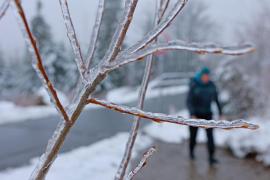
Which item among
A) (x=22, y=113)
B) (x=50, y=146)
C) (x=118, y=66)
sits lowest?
(x=22, y=113)

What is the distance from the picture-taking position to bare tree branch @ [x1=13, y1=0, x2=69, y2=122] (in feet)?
2.29

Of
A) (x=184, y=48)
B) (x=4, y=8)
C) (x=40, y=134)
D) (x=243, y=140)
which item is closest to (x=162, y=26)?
(x=184, y=48)

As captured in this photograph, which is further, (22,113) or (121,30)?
(22,113)

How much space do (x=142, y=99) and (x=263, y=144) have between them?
5.94m

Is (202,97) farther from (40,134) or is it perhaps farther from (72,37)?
(72,37)

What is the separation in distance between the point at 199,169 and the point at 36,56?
5.80m

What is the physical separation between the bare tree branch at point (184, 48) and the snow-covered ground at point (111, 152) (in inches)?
174

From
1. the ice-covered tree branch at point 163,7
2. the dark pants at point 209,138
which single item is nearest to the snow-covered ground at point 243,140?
the dark pants at point 209,138

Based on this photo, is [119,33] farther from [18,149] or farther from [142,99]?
[18,149]

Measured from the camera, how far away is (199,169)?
6.27 meters

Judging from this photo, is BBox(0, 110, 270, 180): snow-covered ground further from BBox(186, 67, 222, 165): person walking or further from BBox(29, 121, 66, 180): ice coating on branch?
BBox(29, 121, 66, 180): ice coating on branch

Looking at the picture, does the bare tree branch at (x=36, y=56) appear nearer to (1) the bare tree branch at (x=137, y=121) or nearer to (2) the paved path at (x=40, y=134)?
(1) the bare tree branch at (x=137, y=121)

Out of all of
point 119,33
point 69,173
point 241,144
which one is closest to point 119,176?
point 119,33

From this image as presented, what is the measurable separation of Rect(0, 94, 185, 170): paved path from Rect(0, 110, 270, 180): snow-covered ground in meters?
0.58
